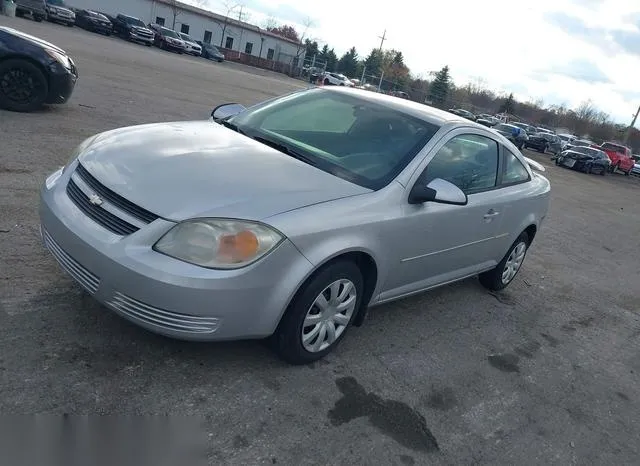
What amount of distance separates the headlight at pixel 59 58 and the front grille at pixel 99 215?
5.91m

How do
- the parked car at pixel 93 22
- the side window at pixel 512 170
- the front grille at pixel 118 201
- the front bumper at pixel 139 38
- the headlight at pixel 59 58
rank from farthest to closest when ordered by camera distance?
the front bumper at pixel 139 38
the parked car at pixel 93 22
the headlight at pixel 59 58
the side window at pixel 512 170
the front grille at pixel 118 201

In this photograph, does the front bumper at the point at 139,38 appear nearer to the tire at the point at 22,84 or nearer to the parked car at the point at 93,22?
the parked car at the point at 93,22

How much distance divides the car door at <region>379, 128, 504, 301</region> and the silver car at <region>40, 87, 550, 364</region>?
13 mm

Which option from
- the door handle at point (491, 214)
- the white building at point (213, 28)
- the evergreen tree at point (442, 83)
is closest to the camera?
the door handle at point (491, 214)

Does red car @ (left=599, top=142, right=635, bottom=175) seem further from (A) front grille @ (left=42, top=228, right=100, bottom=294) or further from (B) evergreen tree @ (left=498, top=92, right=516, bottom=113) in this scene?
(B) evergreen tree @ (left=498, top=92, right=516, bottom=113)

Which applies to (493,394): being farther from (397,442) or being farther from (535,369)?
(397,442)

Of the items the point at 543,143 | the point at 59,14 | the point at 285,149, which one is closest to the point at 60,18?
the point at 59,14

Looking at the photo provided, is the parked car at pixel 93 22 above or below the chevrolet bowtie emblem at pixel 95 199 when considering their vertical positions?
below

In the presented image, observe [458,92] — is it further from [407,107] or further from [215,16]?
[407,107]

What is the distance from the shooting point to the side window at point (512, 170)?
4.94 m

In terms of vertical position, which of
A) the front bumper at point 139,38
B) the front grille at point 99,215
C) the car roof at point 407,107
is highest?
the car roof at point 407,107

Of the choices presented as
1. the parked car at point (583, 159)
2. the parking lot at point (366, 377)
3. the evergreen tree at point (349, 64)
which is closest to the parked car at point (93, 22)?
the parked car at point (583, 159)

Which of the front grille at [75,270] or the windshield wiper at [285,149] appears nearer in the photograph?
the front grille at [75,270]

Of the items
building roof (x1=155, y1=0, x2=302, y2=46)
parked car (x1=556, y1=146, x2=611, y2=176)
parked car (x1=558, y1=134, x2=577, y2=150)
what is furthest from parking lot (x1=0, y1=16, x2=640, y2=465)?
building roof (x1=155, y1=0, x2=302, y2=46)
